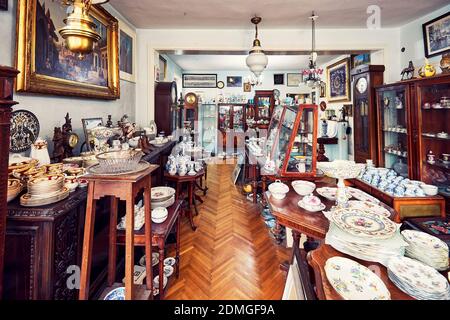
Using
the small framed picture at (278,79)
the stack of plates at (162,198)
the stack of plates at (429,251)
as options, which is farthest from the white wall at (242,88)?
the stack of plates at (429,251)

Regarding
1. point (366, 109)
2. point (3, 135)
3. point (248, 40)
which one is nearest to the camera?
point (3, 135)

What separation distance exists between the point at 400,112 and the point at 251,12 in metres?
2.86

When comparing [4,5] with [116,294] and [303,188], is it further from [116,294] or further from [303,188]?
[303,188]

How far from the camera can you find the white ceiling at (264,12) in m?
2.89

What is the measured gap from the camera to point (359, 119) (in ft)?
14.4

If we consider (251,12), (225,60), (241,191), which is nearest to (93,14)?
(251,12)

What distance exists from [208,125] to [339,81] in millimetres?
4489

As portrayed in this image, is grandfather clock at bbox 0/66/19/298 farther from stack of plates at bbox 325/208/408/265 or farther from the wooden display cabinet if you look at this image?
the wooden display cabinet

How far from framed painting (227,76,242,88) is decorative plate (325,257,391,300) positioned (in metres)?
8.03

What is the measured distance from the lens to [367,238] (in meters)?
0.99

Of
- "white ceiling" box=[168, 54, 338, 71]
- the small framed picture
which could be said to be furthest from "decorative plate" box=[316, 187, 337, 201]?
the small framed picture

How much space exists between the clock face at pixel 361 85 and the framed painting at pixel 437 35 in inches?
35.1

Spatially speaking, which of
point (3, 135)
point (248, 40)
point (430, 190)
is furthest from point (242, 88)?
point (3, 135)

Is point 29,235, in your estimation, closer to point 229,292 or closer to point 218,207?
point 229,292
